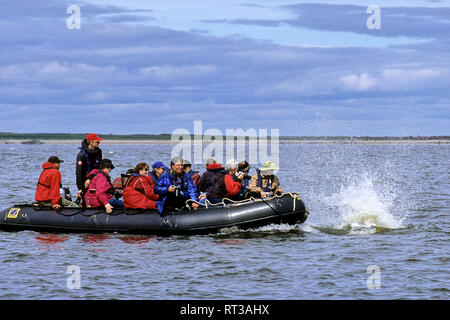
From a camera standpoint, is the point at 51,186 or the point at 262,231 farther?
the point at 51,186

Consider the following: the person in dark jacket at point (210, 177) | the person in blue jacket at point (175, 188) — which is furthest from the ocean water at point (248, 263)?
the person in dark jacket at point (210, 177)

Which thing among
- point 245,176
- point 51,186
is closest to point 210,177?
point 245,176

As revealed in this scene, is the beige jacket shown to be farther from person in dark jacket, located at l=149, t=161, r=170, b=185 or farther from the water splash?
person in dark jacket, located at l=149, t=161, r=170, b=185

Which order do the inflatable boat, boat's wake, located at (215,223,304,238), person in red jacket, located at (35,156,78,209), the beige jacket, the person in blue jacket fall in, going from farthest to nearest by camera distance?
the beige jacket → person in red jacket, located at (35,156,78,209) → boat's wake, located at (215,223,304,238) → the inflatable boat → the person in blue jacket

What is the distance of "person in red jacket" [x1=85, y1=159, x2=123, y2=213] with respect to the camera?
15852mm

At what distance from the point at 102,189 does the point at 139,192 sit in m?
0.90

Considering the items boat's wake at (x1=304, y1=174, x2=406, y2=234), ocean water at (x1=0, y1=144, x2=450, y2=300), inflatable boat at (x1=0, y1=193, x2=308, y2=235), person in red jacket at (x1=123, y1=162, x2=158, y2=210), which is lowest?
ocean water at (x1=0, y1=144, x2=450, y2=300)

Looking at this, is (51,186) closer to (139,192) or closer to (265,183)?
(139,192)

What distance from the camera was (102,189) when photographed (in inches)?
635

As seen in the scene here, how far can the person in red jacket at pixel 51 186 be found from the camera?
16.6m

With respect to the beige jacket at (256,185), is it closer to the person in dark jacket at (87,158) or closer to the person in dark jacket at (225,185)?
the person in dark jacket at (225,185)

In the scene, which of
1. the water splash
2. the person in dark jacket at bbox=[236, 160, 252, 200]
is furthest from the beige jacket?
the water splash

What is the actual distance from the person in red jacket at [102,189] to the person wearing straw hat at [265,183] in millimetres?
3364
